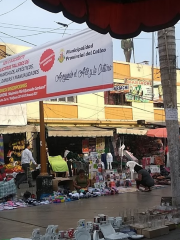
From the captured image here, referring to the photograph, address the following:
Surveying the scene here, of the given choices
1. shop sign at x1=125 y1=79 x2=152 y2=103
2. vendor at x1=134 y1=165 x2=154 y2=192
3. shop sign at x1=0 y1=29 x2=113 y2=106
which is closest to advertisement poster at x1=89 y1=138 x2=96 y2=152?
shop sign at x1=125 y1=79 x2=152 y2=103

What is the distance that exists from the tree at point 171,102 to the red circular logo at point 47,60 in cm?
286

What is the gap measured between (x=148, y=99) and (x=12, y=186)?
15705mm

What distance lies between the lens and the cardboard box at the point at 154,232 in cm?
631

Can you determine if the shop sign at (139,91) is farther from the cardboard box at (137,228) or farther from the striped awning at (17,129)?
the cardboard box at (137,228)

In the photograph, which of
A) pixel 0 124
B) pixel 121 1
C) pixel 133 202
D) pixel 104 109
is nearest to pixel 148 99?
pixel 104 109

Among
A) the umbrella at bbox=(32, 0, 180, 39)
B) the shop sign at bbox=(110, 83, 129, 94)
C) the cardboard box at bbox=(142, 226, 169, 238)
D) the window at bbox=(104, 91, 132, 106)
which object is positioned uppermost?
the shop sign at bbox=(110, 83, 129, 94)

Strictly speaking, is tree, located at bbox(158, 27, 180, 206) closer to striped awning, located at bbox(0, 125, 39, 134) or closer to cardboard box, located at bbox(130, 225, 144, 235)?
cardboard box, located at bbox(130, 225, 144, 235)

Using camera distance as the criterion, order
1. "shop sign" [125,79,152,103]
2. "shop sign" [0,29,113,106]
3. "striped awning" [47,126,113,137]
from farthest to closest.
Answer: "shop sign" [125,79,152,103]
"striped awning" [47,126,113,137]
"shop sign" [0,29,113,106]

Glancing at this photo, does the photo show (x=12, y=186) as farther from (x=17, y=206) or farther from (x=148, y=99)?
(x=148, y=99)

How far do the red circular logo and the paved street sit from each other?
3.62m

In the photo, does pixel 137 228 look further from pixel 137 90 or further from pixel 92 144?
pixel 137 90

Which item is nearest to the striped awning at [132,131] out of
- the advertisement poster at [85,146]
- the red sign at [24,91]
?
the advertisement poster at [85,146]

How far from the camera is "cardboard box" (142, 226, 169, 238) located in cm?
631

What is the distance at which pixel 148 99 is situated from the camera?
974 inches
